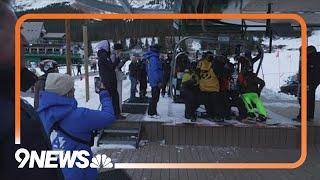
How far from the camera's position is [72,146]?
5.57ft

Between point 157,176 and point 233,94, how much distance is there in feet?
6.74

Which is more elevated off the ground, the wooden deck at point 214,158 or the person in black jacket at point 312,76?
the person in black jacket at point 312,76

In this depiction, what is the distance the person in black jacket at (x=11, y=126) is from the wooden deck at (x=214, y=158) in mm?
2898

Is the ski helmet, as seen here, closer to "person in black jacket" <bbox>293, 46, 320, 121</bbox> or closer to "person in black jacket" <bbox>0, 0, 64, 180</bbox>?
"person in black jacket" <bbox>0, 0, 64, 180</bbox>

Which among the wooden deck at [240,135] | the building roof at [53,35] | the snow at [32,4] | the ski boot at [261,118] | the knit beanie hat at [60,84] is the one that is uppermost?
the snow at [32,4]

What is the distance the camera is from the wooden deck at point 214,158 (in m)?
3.81

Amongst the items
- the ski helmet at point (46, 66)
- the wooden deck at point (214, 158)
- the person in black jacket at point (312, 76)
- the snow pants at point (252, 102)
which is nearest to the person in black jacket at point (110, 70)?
the wooden deck at point (214, 158)

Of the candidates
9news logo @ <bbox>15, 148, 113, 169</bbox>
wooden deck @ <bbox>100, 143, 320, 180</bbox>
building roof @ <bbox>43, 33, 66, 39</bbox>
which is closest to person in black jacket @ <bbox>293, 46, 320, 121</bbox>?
wooden deck @ <bbox>100, 143, 320, 180</bbox>

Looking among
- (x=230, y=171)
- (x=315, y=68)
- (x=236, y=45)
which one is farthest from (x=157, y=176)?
(x=236, y=45)

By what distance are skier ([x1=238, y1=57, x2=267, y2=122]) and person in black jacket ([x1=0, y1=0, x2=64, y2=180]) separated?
4388mm

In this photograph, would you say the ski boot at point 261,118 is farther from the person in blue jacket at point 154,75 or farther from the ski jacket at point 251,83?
the person in blue jacket at point 154,75

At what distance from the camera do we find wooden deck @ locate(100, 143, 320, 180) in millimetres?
3811

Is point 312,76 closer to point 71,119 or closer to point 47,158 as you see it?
point 71,119

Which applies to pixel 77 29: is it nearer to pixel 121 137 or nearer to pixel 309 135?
pixel 121 137
